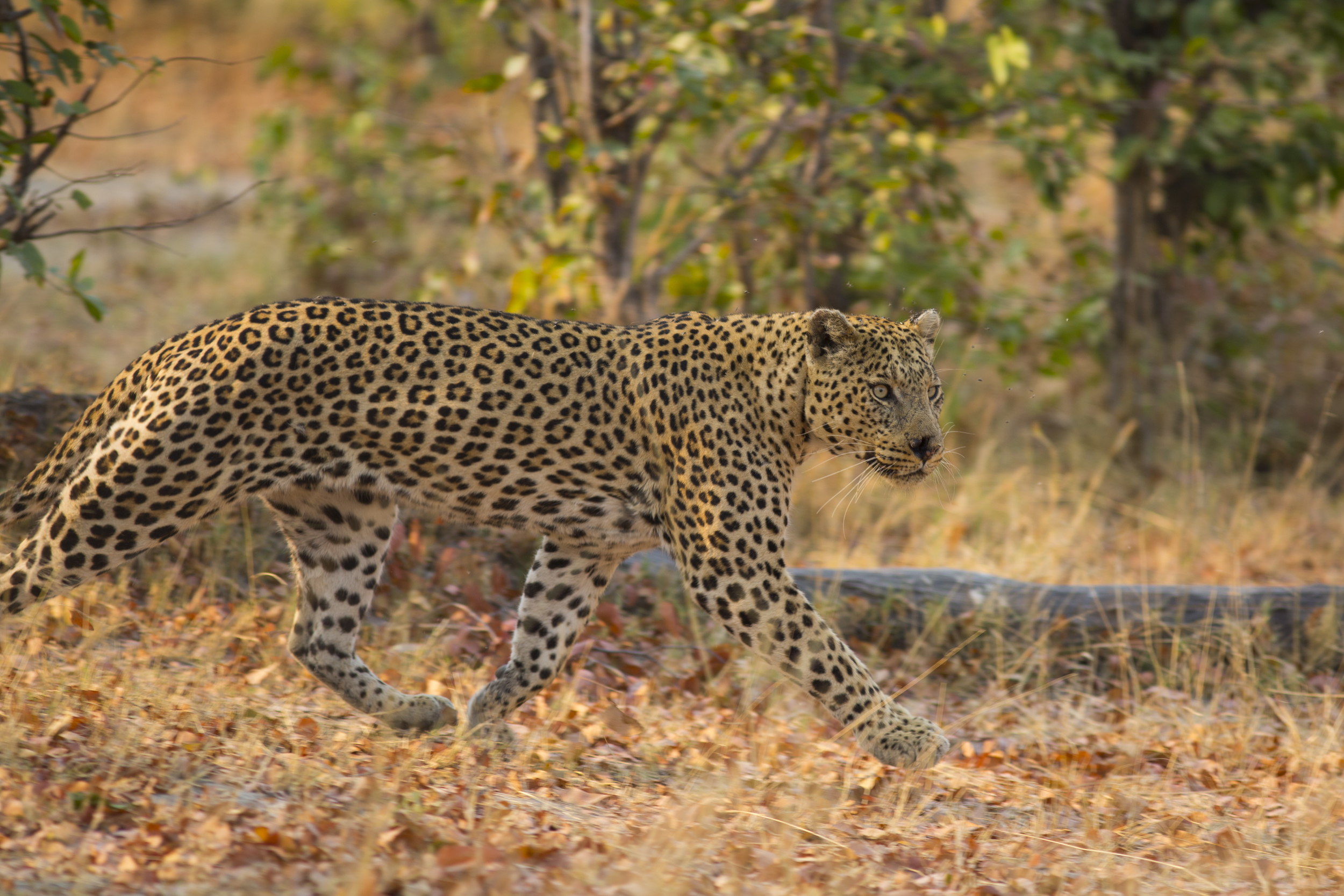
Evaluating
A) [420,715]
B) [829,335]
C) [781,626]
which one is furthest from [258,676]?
[829,335]

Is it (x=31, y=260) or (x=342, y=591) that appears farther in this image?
(x=31, y=260)

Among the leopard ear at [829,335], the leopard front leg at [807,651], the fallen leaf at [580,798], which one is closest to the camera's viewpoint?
the fallen leaf at [580,798]

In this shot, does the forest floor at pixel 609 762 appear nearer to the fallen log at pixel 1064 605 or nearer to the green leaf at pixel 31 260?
the fallen log at pixel 1064 605

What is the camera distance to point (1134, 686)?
7020mm

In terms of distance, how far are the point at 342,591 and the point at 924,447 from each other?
2398 millimetres

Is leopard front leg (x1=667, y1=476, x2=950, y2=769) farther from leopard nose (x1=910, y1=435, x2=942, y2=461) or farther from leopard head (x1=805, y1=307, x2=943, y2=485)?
leopard nose (x1=910, y1=435, x2=942, y2=461)

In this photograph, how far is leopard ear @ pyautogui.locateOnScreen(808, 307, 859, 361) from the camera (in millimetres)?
5363

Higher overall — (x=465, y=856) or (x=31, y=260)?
(x=31, y=260)

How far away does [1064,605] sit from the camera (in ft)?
24.2

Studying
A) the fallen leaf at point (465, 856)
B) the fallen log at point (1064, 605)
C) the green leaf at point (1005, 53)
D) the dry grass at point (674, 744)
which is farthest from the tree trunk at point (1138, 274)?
the fallen leaf at point (465, 856)

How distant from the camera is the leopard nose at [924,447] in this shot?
17.6ft

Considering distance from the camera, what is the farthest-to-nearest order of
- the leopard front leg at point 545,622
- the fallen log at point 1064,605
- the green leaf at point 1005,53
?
the green leaf at point 1005,53 < the fallen log at point 1064,605 < the leopard front leg at point 545,622

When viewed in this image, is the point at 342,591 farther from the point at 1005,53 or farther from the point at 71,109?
the point at 1005,53

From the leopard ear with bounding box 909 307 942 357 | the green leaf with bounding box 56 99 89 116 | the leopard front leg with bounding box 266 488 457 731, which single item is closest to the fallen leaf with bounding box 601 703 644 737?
the leopard front leg with bounding box 266 488 457 731
